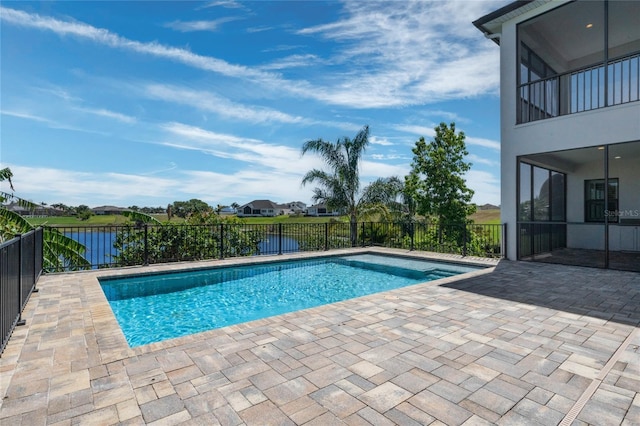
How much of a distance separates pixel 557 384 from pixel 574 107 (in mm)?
8155

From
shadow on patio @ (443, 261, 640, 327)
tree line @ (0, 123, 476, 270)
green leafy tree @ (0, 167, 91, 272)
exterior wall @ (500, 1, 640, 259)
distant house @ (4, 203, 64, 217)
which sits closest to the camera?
shadow on patio @ (443, 261, 640, 327)

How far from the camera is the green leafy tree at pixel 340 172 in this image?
13.3m

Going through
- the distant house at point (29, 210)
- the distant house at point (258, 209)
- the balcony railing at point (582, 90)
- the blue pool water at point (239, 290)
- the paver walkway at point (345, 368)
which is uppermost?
the balcony railing at point (582, 90)

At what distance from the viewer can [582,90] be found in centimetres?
801

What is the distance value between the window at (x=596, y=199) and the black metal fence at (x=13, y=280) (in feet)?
45.1

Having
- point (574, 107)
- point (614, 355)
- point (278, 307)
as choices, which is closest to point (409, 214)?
point (574, 107)

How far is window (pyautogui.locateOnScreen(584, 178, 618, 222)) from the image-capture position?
10.1 meters

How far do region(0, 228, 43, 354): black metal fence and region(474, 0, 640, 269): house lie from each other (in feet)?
32.7

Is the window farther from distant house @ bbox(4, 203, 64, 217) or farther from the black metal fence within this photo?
distant house @ bbox(4, 203, 64, 217)

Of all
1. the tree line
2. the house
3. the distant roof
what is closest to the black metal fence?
the tree line

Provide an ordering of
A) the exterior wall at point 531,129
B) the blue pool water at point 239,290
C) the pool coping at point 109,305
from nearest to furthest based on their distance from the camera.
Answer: the pool coping at point 109,305, the blue pool water at point 239,290, the exterior wall at point 531,129

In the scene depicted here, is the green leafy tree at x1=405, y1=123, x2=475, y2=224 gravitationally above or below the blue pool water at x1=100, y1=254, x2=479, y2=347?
above

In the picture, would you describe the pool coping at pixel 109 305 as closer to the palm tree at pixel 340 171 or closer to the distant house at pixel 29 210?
the distant house at pixel 29 210

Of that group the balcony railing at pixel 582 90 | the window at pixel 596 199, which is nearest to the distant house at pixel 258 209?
the window at pixel 596 199
